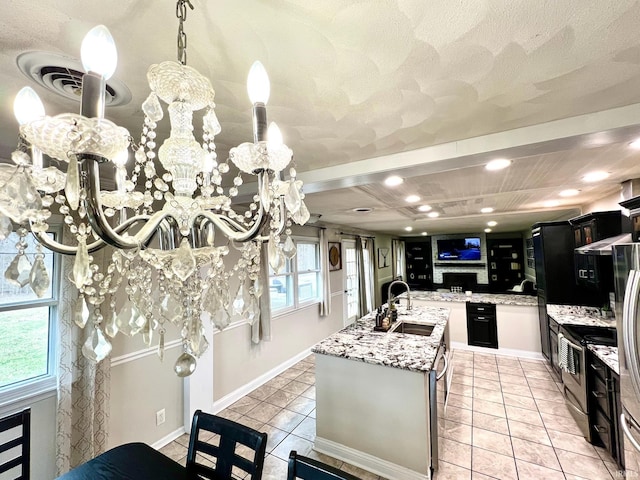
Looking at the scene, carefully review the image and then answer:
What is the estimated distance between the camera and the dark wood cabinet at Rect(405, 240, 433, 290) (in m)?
9.34

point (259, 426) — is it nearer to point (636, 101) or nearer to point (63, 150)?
point (63, 150)

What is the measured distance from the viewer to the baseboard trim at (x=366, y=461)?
1.99 meters

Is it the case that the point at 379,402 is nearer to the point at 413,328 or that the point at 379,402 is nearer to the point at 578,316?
the point at 413,328

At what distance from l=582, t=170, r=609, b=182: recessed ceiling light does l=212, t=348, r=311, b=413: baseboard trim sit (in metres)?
4.05

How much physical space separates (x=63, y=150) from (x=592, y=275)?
426 centimetres

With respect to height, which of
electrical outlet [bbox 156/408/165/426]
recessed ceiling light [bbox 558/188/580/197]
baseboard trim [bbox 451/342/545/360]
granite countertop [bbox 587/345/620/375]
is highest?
recessed ceiling light [bbox 558/188/580/197]

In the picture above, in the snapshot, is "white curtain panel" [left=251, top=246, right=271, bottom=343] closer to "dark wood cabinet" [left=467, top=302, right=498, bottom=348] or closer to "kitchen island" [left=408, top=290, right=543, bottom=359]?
"kitchen island" [left=408, top=290, right=543, bottom=359]

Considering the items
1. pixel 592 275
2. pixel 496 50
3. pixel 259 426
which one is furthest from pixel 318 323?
pixel 496 50

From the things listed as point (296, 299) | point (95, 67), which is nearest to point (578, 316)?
point (296, 299)

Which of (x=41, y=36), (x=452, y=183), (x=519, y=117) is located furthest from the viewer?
(x=452, y=183)

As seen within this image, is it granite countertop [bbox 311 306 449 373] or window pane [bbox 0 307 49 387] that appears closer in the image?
window pane [bbox 0 307 49 387]

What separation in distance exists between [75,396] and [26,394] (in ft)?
0.87

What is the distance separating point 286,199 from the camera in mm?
815

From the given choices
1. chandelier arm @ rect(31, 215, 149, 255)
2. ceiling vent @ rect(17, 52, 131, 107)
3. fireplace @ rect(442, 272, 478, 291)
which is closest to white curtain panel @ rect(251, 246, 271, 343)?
ceiling vent @ rect(17, 52, 131, 107)
